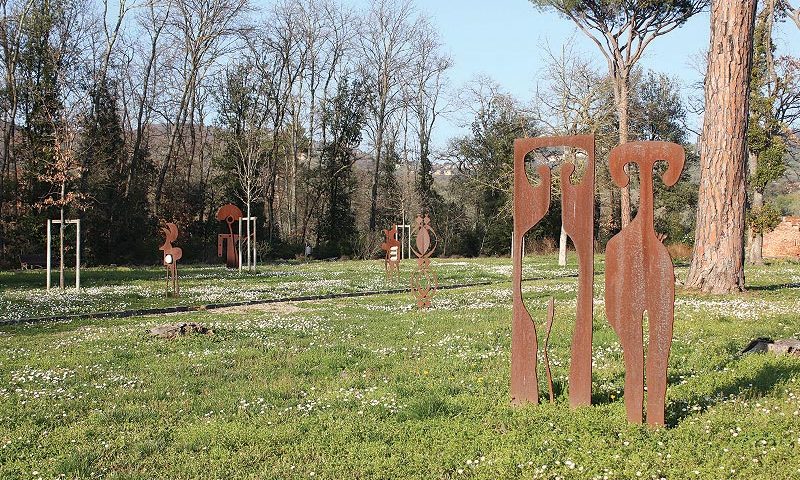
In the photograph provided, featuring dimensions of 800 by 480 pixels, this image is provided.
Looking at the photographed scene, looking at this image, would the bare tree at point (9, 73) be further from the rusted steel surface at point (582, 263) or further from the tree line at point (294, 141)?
the rusted steel surface at point (582, 263)

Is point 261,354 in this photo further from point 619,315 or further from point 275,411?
point 619,315

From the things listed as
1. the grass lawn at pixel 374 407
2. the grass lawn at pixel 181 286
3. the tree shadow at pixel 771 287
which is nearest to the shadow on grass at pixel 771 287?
the tree shadow at pixel 771 287

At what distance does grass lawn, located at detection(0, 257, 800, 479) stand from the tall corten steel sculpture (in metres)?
0.27

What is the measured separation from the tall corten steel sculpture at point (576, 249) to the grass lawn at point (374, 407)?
27 cm

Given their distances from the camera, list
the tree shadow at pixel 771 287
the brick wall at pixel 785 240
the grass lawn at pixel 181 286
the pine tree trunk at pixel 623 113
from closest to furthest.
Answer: the tree shadow at pixel 771 287
the grass lawn at pixel 181 286
the pine tree trunk at pixel 623 113
the brick wall at pixel 785 240

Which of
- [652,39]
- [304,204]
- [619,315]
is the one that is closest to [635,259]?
[619,315]

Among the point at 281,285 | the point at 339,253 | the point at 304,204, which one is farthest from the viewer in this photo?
the point at 304,204

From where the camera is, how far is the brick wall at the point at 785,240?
36375 millimetres

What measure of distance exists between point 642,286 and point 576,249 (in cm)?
65

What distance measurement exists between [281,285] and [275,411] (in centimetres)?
1511

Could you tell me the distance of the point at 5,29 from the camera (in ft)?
95.9

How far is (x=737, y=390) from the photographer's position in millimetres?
6145

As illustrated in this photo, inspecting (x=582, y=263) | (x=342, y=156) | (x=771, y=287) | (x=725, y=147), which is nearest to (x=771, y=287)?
(x=771, y=287)

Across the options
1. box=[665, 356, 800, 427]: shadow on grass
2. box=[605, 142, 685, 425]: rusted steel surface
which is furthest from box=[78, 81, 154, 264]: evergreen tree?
box=[665, 356, 800, 427]: shadow on grass
